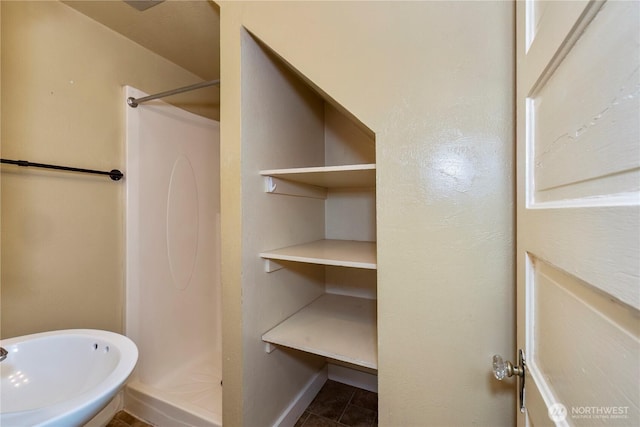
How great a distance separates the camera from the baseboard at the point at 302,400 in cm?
128

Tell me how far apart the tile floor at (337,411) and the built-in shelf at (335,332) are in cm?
58

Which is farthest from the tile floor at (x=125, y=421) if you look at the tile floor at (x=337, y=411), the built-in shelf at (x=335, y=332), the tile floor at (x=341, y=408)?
the built-in shelf at (x=335, y=332)

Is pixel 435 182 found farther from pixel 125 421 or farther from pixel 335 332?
pixel 125 421

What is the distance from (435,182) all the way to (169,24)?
1.60 m

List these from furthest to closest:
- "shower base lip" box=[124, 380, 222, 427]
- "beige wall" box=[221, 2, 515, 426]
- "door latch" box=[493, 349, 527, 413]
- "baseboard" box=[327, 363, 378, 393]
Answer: "baseboard" box=[327, 363, 378, 393], "shower base lip" box=[124, 380, 222, 427], "beige wall" box=[221, 2, 515, 426], "door latch" box=[493, 349, 527, 413]

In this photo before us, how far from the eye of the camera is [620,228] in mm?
268

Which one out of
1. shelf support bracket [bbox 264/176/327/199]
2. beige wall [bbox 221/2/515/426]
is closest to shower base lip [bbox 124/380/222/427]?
beige wall [bbox 221/2/515/426]

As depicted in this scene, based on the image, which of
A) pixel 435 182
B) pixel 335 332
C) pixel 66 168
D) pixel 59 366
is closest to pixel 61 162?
pixel 66 168

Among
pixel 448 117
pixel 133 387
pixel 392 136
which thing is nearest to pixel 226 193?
pixel 392 136

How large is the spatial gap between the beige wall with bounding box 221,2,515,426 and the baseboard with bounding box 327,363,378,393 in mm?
859

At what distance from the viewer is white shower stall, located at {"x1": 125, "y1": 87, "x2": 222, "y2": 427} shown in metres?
1.47

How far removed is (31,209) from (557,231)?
6.02 ft

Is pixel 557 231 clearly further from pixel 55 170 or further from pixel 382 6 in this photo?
pixel 55 170

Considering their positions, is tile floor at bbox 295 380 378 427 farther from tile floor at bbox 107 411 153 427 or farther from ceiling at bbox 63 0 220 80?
ceiling at bbox 63 0 220 80
